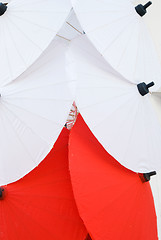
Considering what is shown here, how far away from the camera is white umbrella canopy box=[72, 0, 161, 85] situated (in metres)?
0.76

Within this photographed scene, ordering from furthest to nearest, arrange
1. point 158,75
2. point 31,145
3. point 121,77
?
point 158,75 → point 121,77 → point 31,145

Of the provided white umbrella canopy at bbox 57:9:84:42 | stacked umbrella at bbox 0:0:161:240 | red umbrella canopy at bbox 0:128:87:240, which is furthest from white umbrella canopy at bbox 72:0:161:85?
red umbrella canopy at bbox 0:128:87:240

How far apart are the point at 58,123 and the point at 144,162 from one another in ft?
0.91

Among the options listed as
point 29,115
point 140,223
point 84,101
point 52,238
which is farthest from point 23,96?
point 140,223

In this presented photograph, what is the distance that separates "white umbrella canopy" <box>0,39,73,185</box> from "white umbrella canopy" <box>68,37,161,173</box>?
6cm

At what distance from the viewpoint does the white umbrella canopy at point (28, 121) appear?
68 centimetres

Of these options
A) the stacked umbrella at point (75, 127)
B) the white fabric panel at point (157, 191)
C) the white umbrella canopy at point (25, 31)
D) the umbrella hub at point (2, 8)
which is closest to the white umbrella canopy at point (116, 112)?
the stacked umbrella at point (75, 127)

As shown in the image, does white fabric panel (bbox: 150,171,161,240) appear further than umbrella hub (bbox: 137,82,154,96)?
Yes

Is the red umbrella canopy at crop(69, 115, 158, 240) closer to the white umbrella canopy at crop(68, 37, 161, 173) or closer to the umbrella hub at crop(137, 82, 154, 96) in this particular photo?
the white umbrella canopy at crop(68, 37, 161, 173)

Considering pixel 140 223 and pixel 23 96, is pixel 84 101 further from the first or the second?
pixel 140 223

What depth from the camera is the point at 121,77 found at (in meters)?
0.78

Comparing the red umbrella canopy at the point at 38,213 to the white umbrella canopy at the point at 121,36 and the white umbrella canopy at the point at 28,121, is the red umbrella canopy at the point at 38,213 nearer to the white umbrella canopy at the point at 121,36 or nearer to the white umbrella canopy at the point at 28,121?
the white umbrella canopy at the point at 28,121

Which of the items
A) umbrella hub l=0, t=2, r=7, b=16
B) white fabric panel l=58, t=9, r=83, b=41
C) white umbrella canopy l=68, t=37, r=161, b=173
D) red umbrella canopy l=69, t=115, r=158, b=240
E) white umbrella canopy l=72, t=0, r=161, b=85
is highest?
white fabric panel l=58, t=9, r=83, b=41

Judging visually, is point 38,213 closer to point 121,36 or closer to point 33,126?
point 33,126
